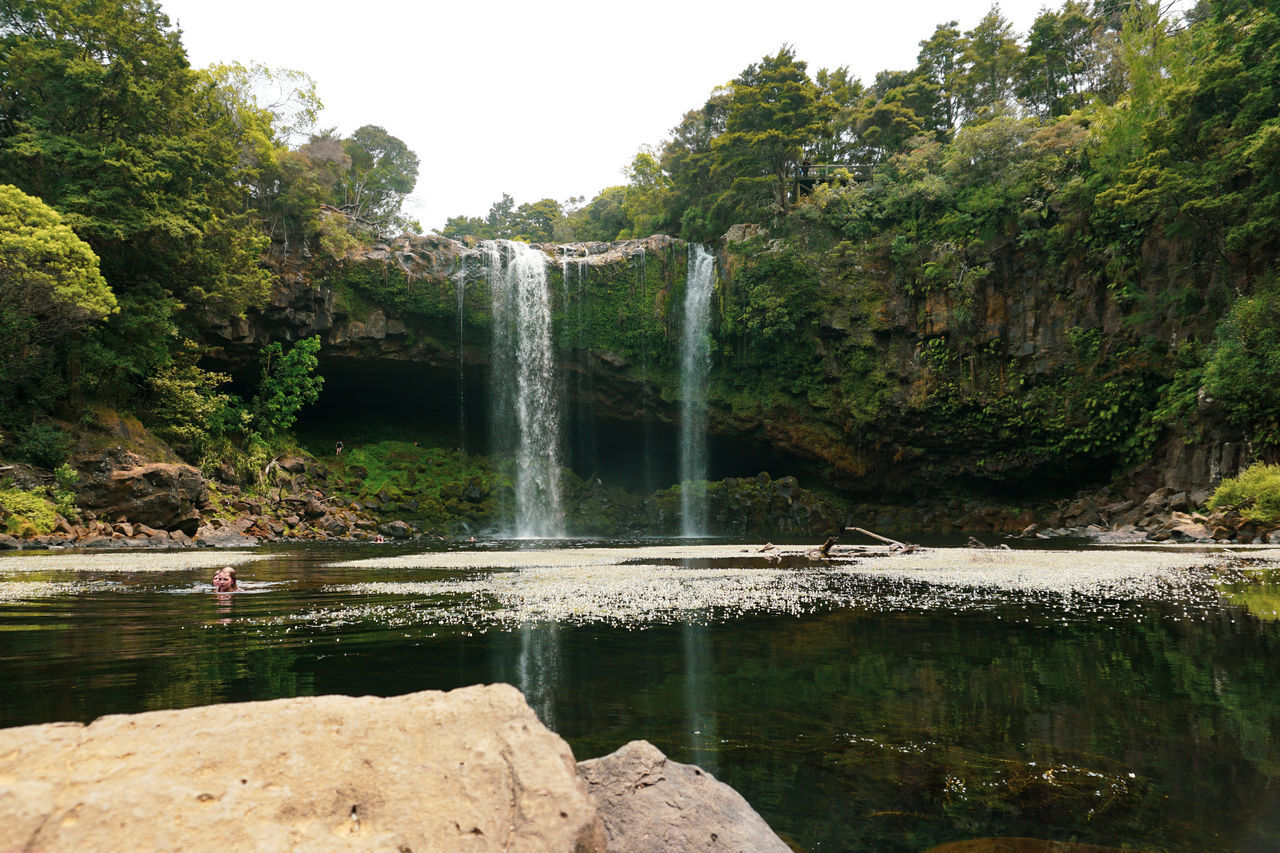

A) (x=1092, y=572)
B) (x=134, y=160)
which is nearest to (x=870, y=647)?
(x=1092, y=572)

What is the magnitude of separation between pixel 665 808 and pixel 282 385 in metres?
33.3

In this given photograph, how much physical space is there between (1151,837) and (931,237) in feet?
106

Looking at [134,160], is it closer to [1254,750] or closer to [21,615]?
[21,615]

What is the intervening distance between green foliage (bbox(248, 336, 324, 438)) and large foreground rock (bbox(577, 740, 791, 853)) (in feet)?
106

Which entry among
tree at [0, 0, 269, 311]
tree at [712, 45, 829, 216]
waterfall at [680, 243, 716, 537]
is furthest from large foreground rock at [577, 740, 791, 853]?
tree at [712, 45, 829, 216]

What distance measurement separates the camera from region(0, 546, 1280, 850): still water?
104 inches

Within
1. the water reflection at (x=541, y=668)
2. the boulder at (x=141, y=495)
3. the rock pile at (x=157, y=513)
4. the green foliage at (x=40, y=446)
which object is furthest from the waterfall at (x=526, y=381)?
the water reflection at (x=541, y=668)

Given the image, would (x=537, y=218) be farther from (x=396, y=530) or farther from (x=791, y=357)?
(x=396, y=530)

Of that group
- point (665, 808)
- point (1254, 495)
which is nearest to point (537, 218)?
point (1254, 495)

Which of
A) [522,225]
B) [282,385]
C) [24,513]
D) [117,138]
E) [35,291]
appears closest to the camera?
[24,513]

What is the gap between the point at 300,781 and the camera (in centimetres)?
173

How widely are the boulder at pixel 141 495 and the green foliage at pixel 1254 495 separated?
30284 mm

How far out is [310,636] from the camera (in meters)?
5.66

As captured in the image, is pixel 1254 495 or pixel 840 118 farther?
pixel 840 118
